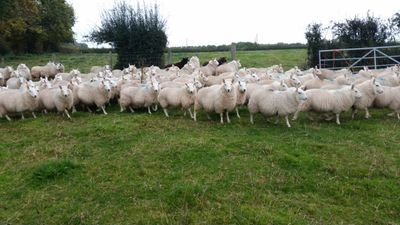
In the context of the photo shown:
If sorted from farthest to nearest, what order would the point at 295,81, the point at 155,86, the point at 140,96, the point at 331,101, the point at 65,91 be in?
the point at 295,81 → the point at 140,96 → the point at 155,86 → the point at 65,91 → the point at 331,101

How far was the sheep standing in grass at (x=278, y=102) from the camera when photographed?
10.7m

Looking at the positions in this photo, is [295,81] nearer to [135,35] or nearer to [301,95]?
[301,95]

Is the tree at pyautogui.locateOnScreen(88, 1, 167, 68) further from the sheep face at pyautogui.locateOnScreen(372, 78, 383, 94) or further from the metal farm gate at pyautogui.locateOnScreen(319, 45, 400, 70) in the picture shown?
the sheep face at pyautogui.locateOnScreen(372, 78, 383, 94)

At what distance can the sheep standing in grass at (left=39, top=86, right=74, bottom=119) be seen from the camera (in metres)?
12.6

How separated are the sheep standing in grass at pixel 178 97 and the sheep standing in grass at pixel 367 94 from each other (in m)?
4.13

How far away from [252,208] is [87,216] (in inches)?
87.8

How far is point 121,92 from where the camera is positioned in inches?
528

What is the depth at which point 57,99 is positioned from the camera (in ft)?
41.7

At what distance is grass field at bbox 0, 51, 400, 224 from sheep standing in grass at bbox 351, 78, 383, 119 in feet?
1.82

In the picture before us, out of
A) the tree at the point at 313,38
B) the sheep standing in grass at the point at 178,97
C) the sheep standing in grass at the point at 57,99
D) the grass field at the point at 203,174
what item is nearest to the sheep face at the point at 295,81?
→ the grass field at the point at 203,174

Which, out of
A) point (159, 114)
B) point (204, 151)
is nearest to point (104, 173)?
point (204, 151)

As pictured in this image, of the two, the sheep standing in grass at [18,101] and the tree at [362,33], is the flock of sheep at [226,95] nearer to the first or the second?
the sheep standing in grass at [18,101]

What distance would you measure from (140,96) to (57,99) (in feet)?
7.45

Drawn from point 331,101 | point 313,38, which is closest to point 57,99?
point 331,101
